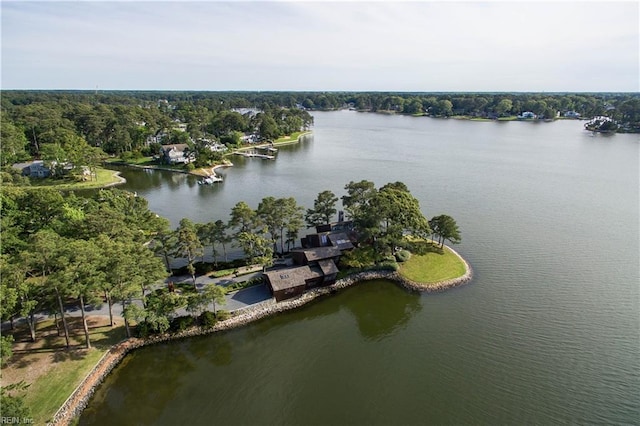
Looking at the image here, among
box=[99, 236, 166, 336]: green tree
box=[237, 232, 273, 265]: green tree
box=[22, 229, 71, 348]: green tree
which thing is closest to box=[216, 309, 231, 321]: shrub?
box=[99, 236, 166, 336]: green tree

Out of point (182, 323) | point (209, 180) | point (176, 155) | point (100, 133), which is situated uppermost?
point (100, 133)

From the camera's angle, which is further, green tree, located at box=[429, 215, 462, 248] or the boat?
the boat

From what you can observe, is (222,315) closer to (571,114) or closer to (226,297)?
(226,297)

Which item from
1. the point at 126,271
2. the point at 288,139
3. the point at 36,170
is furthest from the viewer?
the point at 288,139

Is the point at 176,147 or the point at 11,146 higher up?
the point at 11,146

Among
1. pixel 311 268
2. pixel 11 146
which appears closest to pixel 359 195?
pixel 311 268

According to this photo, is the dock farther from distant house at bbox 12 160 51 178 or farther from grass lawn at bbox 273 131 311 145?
distant house at bbox 12 160 51 178
